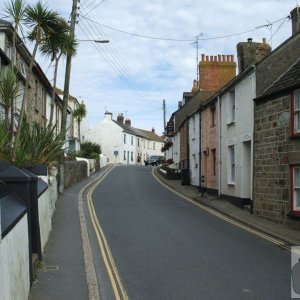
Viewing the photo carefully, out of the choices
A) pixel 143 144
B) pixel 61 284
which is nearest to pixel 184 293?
pixel 61 284

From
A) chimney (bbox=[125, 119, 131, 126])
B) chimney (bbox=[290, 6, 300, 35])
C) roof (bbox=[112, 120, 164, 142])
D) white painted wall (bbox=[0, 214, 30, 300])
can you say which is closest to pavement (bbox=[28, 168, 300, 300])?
white painted wall (bbox=[0, 214, 30, 300])

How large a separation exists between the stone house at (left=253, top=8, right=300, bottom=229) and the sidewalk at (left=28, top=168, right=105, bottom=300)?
6.43m

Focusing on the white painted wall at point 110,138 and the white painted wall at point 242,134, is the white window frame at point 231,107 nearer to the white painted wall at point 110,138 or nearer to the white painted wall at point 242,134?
the white painted wall at point 242,134

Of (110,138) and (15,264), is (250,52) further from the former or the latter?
(110,138)

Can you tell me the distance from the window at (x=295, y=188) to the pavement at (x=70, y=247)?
0.70m

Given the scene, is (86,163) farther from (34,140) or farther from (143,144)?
(143,144)

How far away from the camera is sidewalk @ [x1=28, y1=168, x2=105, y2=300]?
7.27 meters

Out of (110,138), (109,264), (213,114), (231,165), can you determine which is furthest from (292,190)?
Result: (110,138)

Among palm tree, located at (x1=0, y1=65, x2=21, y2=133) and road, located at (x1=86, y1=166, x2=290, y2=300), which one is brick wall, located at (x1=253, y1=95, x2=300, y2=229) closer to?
road, located at (x1=86, y1=166, x2=290, y2=300)

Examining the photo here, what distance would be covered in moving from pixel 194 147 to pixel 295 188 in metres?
17.2

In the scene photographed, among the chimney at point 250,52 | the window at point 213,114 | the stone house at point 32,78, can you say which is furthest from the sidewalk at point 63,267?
the window at point 213,114

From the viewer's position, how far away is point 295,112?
15.6m

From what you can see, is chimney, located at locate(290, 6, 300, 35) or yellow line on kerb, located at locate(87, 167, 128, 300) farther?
chimney, located at locate(290, 6, 300, 35)

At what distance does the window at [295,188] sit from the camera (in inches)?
605
